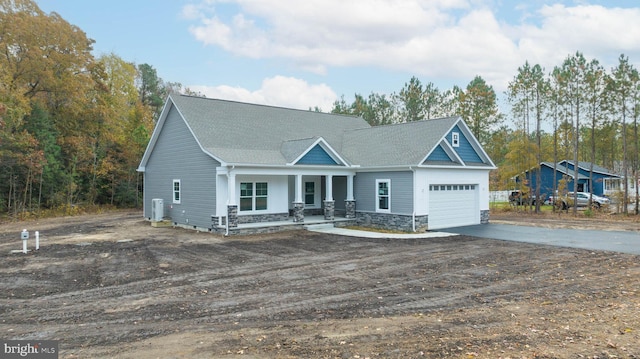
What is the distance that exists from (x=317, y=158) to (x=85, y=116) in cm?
1993

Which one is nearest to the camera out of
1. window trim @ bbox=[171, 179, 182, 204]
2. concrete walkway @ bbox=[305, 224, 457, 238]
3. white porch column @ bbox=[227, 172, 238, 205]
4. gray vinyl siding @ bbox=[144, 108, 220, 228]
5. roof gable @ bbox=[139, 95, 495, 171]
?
concrete walkway @ bbox=[305, 224, 457, 238]

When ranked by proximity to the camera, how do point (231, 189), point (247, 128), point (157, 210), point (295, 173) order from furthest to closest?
point (247, 128) < point (157, 210) < point (295, 173) < point (231, 189)

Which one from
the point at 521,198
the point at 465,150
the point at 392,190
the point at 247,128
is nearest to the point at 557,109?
the point at 521,198

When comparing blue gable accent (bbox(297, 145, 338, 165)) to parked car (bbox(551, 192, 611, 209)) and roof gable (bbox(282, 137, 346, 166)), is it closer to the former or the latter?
roof gable (bbox(282, 137, 346, 166))

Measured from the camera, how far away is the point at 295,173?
18.5 meters

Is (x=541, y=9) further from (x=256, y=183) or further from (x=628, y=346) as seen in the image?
(x=628, y=346)

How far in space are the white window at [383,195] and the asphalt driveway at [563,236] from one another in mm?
2655

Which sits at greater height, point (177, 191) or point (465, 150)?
point (465, 150)

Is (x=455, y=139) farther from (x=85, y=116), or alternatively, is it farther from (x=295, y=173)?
(x=85, y=116)

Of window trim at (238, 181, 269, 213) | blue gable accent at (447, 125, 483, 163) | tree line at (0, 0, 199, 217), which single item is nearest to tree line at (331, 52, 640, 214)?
blue gable accent at (447, 125, 483, 163)

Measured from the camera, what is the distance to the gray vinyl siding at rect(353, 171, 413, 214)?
58.8 ft

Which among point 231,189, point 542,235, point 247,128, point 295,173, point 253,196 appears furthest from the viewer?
point 247,128

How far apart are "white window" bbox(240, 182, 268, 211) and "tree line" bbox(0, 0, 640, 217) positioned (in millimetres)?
13963

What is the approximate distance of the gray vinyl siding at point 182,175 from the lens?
17625 mm
